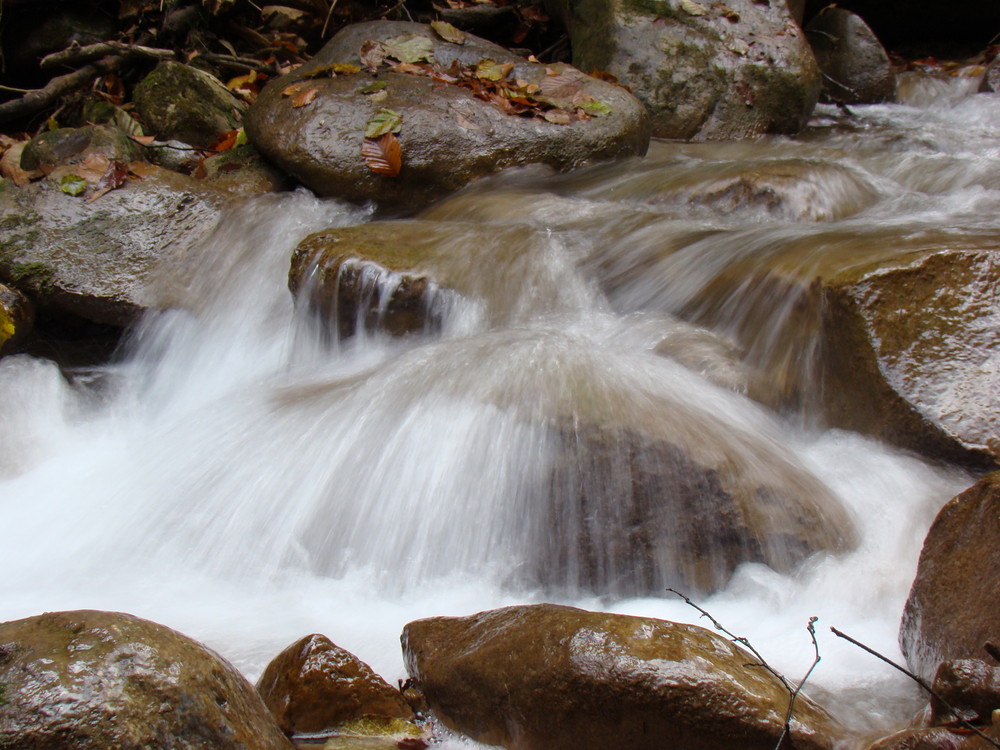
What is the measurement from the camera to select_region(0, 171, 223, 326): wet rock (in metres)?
4.68

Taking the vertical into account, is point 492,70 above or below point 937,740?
above

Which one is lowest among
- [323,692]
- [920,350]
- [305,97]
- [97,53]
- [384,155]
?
[323,692]

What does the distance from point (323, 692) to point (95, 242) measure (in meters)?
3.65

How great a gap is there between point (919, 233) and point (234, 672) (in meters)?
3.35

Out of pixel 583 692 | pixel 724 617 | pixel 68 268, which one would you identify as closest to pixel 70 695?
pixel 583 692

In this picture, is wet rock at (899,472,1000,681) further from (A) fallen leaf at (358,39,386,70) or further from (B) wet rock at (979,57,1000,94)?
(B) wet rock at (979,57,1000,94)

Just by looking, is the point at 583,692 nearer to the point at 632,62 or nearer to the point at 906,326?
the point at 906,326

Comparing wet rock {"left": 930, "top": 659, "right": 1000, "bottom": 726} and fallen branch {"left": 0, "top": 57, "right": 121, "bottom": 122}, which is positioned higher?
fallen branch {"left": 0, "top": 57, "right": 121, "bottom": 122}

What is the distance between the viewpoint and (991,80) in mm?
7590

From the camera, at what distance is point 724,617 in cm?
267

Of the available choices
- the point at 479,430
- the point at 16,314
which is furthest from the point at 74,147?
the point at 479,430

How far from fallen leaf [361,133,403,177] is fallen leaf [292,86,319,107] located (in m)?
0.62

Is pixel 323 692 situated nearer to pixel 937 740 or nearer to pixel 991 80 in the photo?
pixel 937 740

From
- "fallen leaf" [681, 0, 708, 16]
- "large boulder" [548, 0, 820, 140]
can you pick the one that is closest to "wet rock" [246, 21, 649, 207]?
"large boulder" [548, 0, 820, 140]
